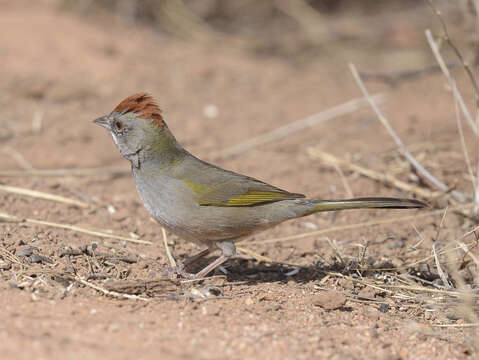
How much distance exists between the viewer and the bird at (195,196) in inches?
178

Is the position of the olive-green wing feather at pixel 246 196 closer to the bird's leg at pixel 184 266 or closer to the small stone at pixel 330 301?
the bird's leg at pixel 184 266

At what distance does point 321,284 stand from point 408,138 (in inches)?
142

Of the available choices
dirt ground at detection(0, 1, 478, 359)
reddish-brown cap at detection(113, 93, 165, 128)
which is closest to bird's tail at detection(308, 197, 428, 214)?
dirt ground at detection(0, 1, 478, 359)

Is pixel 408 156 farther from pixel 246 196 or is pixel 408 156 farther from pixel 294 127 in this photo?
pixel 294 127

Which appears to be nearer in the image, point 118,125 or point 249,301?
point 249,301

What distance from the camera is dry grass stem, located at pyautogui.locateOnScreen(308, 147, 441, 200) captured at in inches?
237

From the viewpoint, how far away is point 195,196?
4582mm

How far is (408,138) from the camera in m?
7.62

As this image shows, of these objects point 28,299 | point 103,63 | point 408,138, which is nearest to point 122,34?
point 103,63

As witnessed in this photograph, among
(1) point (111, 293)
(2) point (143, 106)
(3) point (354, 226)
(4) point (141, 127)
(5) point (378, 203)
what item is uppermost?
(2) point (143, 106)

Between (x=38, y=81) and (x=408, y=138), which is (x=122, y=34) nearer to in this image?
(x=38, y=81)

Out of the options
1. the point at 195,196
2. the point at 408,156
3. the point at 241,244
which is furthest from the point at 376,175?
the point at 195,196

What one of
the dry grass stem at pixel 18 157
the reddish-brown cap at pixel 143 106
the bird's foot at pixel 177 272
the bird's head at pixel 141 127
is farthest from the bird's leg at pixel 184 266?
the dry grass stem at pixel 18 157

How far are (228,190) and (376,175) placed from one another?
2359 mm
